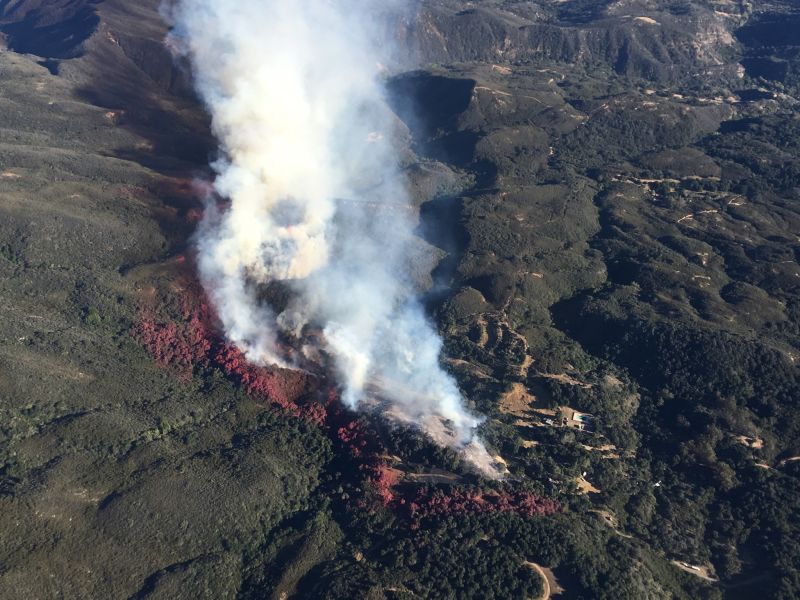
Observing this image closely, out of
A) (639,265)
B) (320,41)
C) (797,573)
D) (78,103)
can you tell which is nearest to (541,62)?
(320,41)

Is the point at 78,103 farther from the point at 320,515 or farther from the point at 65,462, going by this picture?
the point at 320,515

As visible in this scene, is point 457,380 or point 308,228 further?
point 308,228

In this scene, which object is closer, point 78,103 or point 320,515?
point 320,515

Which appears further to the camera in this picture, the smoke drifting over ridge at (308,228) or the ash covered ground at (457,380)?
the smoke drifting over ridge at (308,228)

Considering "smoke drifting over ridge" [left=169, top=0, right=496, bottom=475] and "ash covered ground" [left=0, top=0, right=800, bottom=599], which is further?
"smoke drifting over ridge" [left=169, top=0, right=496, bottom=475]

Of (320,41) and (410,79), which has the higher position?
(320,41)
